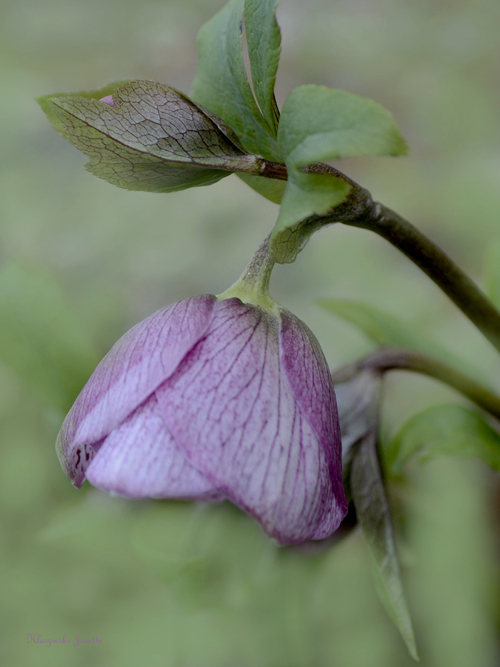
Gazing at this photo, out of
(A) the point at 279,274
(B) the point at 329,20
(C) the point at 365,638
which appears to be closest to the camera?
(C) the point at 365,638

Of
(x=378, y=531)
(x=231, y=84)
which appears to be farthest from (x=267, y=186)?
(x=378, y=531)

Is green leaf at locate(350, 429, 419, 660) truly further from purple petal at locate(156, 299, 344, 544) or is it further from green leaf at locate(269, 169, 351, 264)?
green leaf at locate(269, 169, 351, 264)

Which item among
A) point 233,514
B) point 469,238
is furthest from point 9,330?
point 469,238

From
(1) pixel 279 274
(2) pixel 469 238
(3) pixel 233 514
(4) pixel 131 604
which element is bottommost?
(4) pixel 131 604

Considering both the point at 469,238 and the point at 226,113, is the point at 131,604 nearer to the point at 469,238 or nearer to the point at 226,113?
the point at 226,113

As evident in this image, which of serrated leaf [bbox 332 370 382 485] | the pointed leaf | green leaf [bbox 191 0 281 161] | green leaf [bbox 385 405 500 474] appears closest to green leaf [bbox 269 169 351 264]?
the pointed leaf

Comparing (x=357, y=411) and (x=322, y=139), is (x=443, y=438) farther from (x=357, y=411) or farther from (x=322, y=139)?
(x=322, y=139)
